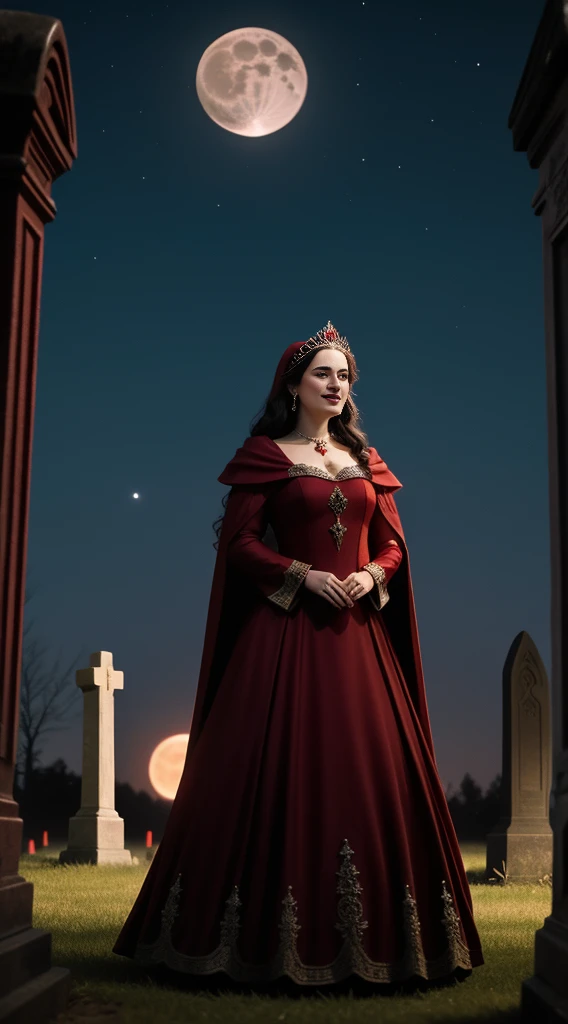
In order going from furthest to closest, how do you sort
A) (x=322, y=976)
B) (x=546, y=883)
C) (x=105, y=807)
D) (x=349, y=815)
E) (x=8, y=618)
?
(x=105, y=807) → (x=546, y=883) → (x=349, y=815) → (x=322, y=976) → (x=8, y=618)

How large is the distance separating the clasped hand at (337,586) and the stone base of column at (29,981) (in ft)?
5.11

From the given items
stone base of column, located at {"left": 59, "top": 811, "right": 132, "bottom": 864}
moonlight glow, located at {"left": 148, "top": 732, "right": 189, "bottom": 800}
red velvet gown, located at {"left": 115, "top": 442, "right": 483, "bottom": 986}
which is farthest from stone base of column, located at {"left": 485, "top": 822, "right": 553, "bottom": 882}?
red velvet gown, located at {"left": 115, "top": 442, "right": 483, "bottom": 986}

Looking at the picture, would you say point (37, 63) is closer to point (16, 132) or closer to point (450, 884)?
point (16, 132)

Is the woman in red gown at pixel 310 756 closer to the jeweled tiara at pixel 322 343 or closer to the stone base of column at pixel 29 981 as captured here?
the jeweled tiara at pixel 322 343

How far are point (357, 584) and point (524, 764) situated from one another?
15.6 ft

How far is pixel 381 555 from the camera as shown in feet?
14.6

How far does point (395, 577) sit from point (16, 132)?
2.35 metres

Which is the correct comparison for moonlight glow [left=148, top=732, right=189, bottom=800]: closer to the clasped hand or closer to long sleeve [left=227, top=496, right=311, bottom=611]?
long sleeve [left=227, top=496, right=311, bottom=611]

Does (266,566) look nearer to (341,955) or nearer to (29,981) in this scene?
(341,955)

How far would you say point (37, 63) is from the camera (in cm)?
331

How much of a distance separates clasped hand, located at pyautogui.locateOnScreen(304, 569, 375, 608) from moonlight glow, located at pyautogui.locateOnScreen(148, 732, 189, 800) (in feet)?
13.6

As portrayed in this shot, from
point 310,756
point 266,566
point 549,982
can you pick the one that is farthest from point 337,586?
point 549,982

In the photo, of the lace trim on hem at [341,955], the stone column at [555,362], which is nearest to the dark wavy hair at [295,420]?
the stone column at [555,362]

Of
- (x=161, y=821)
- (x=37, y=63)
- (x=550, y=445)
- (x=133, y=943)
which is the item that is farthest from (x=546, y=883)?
(x=161, y=821)
